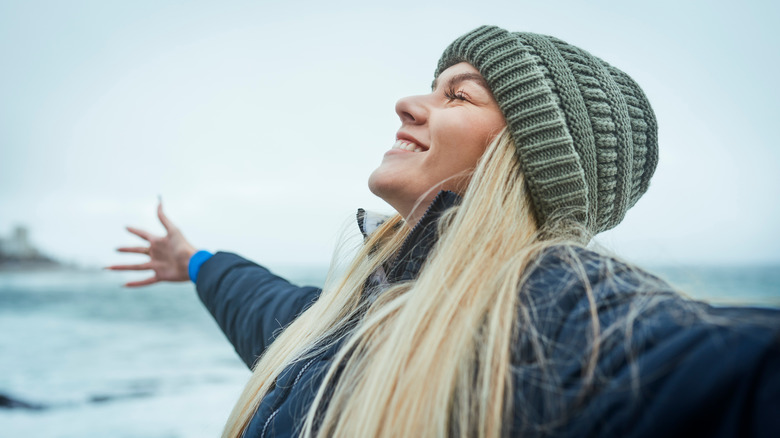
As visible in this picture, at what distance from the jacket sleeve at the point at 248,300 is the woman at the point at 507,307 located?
0.01 metres

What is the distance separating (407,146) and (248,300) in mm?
1062

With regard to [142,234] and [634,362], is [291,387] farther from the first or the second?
[142,234]

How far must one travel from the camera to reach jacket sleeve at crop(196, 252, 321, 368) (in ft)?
6.19

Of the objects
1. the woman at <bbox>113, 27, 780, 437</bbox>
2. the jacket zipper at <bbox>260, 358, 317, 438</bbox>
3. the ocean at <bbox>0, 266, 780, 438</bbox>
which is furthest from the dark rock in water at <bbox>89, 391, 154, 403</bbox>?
the jacket zipper at <bbox>260, 358, 317, 438</bbox>

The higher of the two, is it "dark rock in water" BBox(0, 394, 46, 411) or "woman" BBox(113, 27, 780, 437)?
"woman" BBox(113, 27, 780, 437)

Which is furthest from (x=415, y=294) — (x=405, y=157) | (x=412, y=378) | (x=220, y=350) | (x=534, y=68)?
(x=220, y=350)

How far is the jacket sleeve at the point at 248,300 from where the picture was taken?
189 centimetres

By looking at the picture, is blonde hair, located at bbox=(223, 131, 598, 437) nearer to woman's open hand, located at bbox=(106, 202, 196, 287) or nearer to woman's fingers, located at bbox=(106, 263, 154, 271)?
woman's open hand, located at bbox=(106, 202, 196, 287)

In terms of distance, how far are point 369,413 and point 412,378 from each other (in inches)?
4.5

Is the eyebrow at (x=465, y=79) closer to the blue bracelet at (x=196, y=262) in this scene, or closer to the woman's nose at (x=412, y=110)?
the woman's nose at (x=412, y=110)

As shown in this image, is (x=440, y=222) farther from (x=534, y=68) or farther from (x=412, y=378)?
(x=534, y=68)

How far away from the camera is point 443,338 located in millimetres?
1010

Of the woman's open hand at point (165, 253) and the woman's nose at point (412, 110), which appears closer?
the woman's nose at point (412, 110)

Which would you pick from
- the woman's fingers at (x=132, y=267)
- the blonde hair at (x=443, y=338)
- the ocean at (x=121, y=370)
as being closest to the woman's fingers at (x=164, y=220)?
the woman's fingers at (x=132, y=267)
